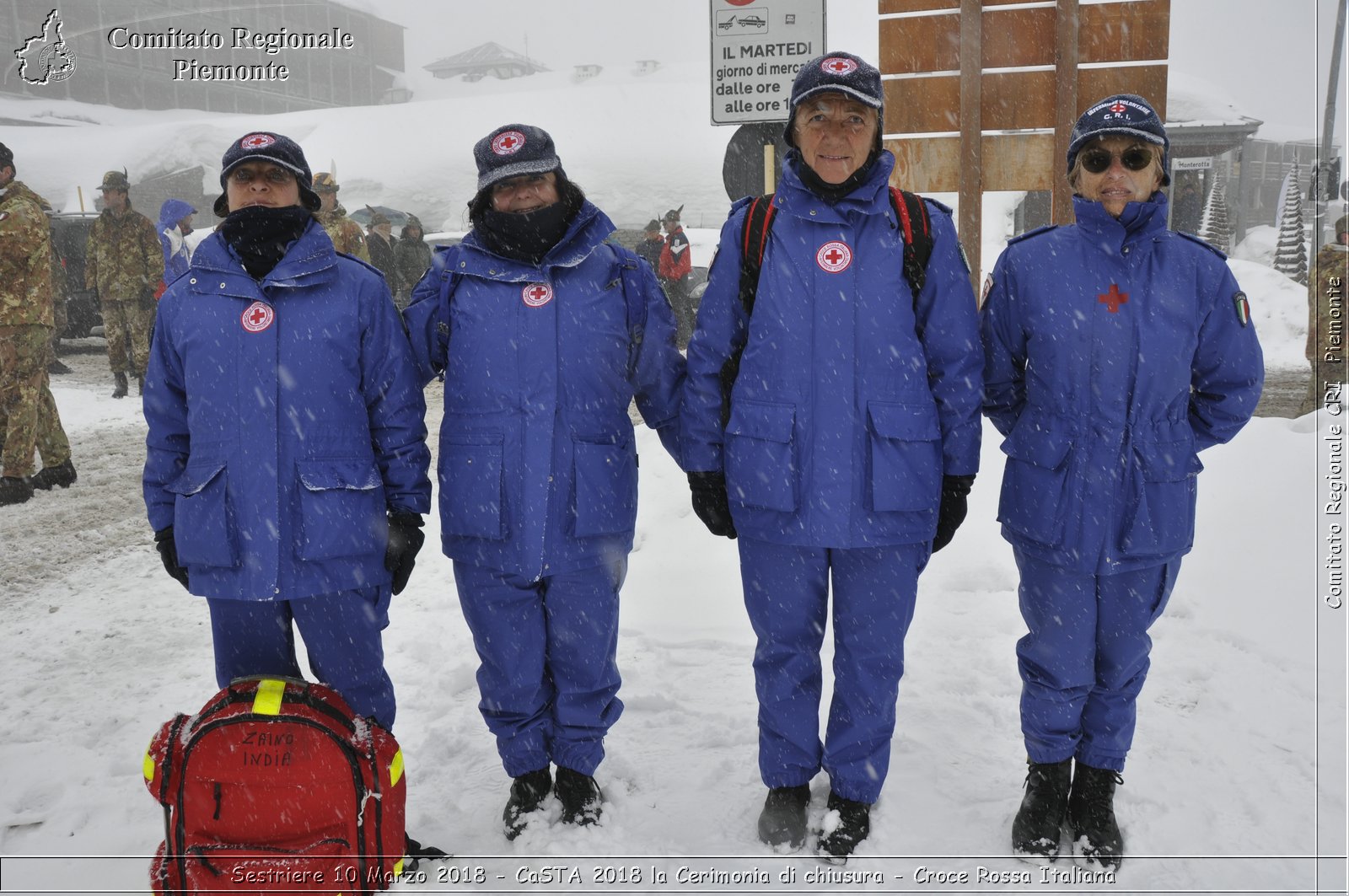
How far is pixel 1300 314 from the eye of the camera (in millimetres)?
13719

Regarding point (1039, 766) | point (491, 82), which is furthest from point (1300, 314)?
point (491, 82)

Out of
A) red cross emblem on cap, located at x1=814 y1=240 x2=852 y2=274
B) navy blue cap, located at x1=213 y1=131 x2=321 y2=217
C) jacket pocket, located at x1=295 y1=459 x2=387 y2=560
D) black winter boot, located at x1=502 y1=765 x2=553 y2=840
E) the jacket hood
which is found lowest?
black winter boot, located at x1=502 y1=765 x2=553 y2=840

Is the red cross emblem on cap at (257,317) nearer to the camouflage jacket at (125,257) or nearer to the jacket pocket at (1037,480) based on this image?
the jacket pocket at (1037,480)

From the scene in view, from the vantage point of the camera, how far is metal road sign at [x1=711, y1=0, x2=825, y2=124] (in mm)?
4230

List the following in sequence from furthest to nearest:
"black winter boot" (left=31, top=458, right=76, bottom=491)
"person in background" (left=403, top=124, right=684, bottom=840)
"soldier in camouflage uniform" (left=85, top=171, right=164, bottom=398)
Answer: "soldier in camouflage uniform" (left=85, top=171, right=164, bottom=398) < "black winter boot" (left=31, top=458, right=76, bottom=491) < "person in background" (left=403, top=124, right=684, bottom=840)

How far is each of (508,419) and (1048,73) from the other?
4495mm

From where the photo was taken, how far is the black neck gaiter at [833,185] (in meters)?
2.43

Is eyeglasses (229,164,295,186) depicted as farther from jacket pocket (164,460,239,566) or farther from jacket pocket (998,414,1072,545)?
jacket pocket (998,414,1072,545)

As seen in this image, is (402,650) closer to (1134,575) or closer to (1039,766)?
(1039,766)

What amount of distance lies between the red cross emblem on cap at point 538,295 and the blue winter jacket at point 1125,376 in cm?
131

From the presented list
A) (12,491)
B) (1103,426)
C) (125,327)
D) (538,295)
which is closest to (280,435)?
(538,295)

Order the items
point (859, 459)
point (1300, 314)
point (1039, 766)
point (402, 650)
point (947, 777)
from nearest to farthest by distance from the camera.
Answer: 1. point (859, 459)
2. point (1039, 766)
3. point (947, 777)
4. point (402, 650)
5. point (1300, 314)

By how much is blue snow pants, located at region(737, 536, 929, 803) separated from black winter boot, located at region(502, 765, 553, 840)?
2.15 ft

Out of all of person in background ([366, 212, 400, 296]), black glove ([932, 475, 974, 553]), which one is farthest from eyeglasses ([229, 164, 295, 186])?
person in background ([366, 212, 400, 296])
